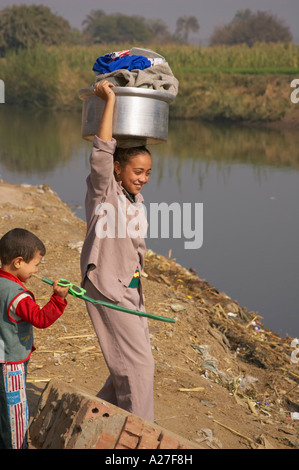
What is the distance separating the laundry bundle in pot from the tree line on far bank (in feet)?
29.0

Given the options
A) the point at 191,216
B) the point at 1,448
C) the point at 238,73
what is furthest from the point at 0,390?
the point at 238,73

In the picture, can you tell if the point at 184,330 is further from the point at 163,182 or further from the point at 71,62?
the point at 71,62

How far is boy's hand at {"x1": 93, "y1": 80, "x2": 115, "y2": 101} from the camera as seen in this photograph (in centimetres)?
274

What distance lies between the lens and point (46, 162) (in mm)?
14164

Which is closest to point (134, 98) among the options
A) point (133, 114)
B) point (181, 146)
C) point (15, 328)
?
point (133, 114)

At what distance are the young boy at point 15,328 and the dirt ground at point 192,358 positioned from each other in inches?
24.4

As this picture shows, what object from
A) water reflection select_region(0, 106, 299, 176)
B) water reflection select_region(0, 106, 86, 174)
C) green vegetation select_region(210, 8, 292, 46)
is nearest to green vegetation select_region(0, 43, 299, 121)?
water reflection select_region(0, 106, 299, 176)

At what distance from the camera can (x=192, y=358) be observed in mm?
4496

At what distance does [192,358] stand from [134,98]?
2.24 m

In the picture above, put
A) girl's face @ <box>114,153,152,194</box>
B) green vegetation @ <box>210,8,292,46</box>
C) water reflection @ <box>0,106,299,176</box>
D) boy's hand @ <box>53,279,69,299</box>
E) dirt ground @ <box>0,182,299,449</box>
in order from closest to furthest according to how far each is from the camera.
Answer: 1. boy's hand @ <box>53,279,69,299</box>
2. girl's face @ <box>114,153,152,194</box>
3. dirt ground @ <box>0,182,299,449</box>
4. water reflection @ <box>0,106,299,176</box>
5. green vegetation @ <box>210,8,292,46</box>

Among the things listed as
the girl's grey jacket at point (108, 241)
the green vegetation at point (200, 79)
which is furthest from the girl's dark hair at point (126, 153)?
the green vegetation at point (200, 79)

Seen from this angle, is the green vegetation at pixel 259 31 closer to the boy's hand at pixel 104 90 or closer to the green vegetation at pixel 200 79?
the green vegetation at pixel 200 79

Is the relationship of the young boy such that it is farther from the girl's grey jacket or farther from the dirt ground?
the dirt ground

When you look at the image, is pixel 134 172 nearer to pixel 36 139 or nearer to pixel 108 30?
pixel 36 139
